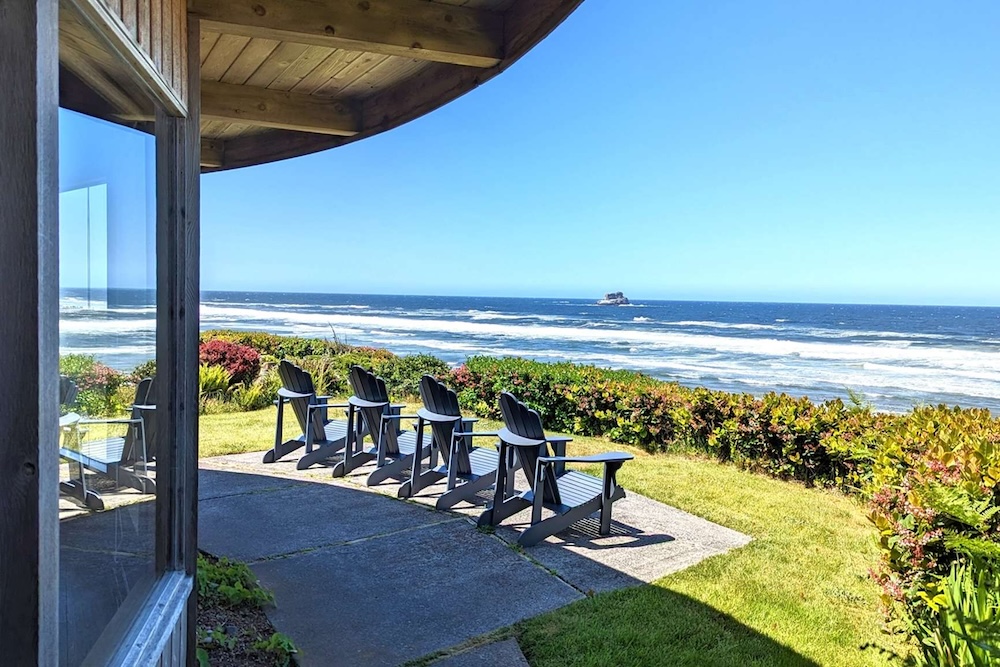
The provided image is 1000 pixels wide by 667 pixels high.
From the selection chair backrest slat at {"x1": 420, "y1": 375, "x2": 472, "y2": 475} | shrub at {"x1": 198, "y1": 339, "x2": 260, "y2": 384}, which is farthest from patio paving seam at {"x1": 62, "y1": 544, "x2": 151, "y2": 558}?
shrub at {"x1": 198, "y1": 339, "x2": 260, "y2": 384}

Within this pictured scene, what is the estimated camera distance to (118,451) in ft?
5.08

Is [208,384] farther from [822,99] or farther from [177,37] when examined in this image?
[822,99]

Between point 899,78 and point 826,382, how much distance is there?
3426cm

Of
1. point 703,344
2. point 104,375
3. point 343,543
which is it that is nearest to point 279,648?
point 343,543

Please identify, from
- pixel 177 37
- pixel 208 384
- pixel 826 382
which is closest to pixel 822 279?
pixel 826 382

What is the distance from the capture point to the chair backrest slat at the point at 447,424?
16.3 ft

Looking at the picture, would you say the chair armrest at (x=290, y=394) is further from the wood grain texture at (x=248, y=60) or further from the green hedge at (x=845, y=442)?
the wood grain texture at (x=248, y=60)

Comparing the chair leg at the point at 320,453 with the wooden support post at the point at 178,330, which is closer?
the wooden support post at the point at 178,330

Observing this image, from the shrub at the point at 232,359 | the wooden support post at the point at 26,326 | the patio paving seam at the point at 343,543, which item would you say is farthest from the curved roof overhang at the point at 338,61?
the shrub at the point at 232,359

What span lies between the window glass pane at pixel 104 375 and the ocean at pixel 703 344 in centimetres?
2

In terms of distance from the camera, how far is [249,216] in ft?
232

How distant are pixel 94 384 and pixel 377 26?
188 centimetres

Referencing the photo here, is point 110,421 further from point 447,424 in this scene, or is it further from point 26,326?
point 447,424

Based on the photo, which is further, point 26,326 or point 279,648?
point 279,648
